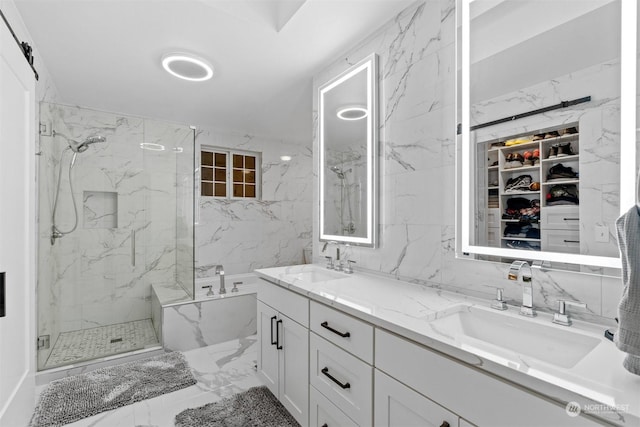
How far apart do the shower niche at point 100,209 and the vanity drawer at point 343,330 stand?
2532 mm

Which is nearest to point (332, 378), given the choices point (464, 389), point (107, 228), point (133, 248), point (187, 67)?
point (464, 389)

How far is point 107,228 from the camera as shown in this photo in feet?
9.87

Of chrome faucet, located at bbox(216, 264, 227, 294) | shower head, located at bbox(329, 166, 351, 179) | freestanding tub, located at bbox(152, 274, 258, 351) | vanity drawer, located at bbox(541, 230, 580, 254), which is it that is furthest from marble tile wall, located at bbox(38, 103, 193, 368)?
vanity drawer, located at bbox(541, 230, 580, 254)

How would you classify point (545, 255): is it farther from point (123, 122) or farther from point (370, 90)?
point (123, 122)

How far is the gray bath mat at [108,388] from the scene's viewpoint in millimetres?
1887

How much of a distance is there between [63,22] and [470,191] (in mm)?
2519

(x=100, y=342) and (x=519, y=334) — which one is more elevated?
(x=519, y=334)

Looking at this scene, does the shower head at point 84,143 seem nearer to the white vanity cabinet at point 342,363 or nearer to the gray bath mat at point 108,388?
the gray bath mat at point 108,388

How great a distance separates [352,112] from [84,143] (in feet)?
8.15

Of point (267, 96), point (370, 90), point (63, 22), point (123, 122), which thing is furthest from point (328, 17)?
point (123, 122)

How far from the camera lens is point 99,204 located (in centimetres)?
299

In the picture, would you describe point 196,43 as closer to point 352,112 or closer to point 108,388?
point 352,112

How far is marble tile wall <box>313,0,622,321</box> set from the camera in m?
1.50

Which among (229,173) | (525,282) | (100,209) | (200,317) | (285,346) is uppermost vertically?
(229,173)
